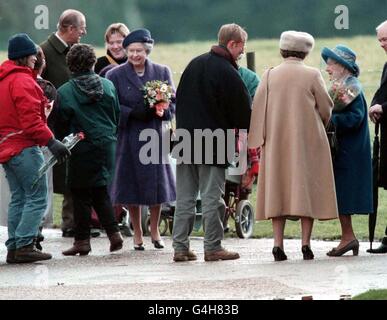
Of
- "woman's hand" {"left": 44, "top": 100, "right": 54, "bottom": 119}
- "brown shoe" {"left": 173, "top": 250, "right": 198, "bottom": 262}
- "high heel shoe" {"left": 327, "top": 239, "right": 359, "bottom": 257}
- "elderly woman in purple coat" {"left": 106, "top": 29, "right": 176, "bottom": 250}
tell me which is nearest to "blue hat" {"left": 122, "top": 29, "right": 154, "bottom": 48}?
"elderly woman in purple coat" {"left": 106, "top": 29, "right": 176, "bottom": 250}

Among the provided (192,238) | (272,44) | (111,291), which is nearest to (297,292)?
(111,291)

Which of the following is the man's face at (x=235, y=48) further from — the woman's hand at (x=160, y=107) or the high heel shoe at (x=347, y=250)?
the high heel shoe at (x=347, y=250)

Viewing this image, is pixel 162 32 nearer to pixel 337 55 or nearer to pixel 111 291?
pixel 337 55

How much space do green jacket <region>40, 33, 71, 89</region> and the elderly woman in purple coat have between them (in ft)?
4.68

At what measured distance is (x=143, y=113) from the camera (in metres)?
A: 14.7

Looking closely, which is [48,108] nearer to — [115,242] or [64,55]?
[115,242]

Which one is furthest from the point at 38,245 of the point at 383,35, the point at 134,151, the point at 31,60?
the point at 383,35

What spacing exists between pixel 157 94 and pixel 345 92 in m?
1.69

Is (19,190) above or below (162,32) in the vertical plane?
below

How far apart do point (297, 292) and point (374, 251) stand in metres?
3.13

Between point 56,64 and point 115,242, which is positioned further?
point 56,64

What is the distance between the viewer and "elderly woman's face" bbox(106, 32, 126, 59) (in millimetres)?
16250

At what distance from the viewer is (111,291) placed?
1155 centimetres
